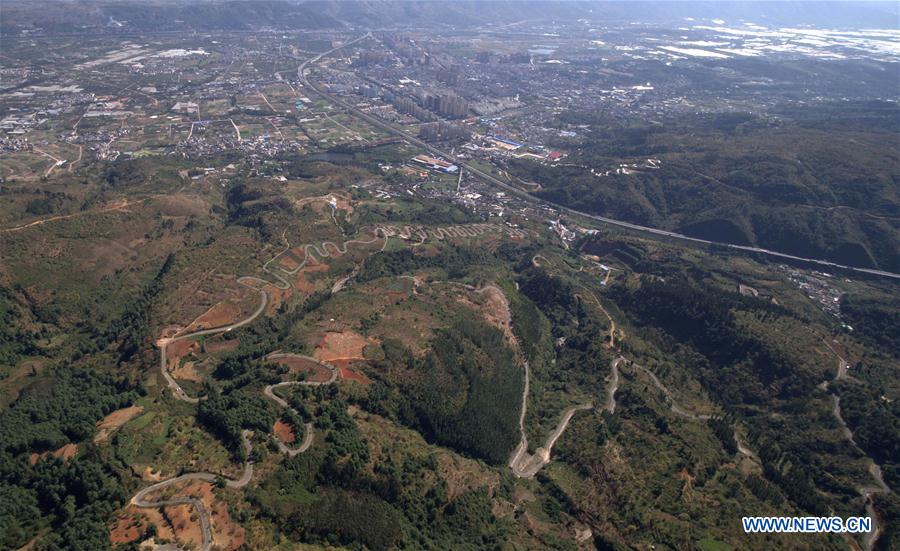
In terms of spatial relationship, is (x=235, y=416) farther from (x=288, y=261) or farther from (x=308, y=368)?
(x=288, y=261)

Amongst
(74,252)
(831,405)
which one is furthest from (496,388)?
(74,252)

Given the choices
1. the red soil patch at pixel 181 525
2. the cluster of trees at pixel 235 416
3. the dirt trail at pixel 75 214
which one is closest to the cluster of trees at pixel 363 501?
the red soil patch at pixel 181 525

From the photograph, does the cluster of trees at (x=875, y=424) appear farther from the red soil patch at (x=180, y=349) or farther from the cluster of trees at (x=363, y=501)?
the red soil patch at (x=180, y=349)

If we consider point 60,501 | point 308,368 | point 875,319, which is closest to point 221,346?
point 308,368

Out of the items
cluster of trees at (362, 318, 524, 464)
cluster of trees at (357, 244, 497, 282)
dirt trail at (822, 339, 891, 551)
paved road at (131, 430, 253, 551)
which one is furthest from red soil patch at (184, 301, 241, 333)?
dirt trail at (822, 339, 891, 551)

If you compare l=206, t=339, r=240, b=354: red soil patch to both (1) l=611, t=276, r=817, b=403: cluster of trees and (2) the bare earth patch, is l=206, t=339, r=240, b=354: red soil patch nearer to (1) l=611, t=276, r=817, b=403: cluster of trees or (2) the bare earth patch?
(2) the bare earth patch

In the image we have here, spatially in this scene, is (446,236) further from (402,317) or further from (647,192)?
(647,192)

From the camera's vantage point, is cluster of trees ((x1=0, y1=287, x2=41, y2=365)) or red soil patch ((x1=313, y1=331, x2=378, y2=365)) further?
cluster of trees ((x1=0, y1=287, x2=41, y2=365))
